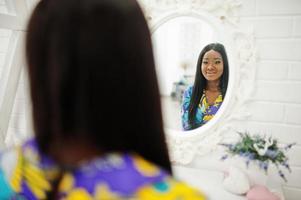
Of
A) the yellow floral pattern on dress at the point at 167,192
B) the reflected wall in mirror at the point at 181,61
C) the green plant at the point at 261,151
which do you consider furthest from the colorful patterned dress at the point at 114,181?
the reflected wall in mirror at the point at 181,61

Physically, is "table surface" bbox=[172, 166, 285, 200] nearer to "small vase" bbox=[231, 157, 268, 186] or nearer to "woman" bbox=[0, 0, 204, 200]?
"small vase" bbox=[231, 157, 268, 186]

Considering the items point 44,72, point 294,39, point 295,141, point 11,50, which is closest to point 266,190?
point 295,141

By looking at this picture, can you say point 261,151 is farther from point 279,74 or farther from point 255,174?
point 279,74

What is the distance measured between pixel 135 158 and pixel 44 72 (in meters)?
0.18

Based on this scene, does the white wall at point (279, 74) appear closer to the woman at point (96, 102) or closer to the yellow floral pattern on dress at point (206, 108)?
the yellow floral pattern on dress at point (206, 108)

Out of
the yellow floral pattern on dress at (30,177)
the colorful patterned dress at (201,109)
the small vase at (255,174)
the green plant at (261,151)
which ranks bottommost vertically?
the small vase at (255,174)

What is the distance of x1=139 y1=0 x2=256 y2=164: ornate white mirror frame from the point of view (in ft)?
3.60

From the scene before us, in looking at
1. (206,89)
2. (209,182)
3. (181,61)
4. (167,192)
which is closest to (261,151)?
(209,182)

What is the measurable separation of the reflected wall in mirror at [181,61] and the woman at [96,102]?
806 millimetres

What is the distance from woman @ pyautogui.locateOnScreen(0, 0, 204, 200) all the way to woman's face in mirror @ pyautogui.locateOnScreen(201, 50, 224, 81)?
2.77 ft

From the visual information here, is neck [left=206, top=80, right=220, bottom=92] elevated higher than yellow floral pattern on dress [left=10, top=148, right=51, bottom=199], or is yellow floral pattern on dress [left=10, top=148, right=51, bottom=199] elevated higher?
neck [left=206, top=80, right=220, bottom=92]

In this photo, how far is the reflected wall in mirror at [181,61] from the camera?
1186mm

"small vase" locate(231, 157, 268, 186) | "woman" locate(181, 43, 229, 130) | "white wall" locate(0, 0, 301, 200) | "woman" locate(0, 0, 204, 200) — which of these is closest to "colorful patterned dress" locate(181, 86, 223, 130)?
"woman" locate(181, 43, 229, 130)

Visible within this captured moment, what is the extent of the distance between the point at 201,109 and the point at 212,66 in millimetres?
204
